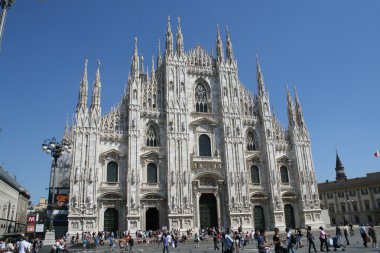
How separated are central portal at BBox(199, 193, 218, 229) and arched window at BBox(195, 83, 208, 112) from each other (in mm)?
Answer: 10444

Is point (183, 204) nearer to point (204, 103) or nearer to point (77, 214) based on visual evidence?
point (77, 214)

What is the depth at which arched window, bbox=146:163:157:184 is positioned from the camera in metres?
35.0

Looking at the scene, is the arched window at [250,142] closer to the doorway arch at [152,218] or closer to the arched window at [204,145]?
the arched window at [204,145]

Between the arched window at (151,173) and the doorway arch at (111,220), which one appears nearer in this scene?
the doorway arch at (111,220)

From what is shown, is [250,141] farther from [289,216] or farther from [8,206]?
[8,206]

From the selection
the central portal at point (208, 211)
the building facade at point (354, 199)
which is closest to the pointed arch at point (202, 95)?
the central portal at point (208, 211)

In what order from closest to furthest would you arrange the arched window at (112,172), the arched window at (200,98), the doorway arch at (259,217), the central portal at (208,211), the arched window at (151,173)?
the arched window at (112,172) → the arched window at (151,173) → the central portal at (208,211) → the doorway arch at (259,217) → the arched window at (200,98)

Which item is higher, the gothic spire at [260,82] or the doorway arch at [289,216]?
the gothic spire at [260,82]

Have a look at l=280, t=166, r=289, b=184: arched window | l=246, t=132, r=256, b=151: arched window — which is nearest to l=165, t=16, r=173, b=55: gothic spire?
l=246, t=132, r=256, b=151: arched window

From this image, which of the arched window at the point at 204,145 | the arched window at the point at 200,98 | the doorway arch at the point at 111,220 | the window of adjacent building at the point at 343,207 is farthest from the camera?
the window of adjacent building at the point at 343,207

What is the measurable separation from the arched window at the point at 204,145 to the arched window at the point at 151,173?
5.82 m

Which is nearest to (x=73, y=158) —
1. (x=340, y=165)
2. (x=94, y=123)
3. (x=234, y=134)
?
(x=94, y=123)

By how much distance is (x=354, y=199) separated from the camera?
64438 millimetres

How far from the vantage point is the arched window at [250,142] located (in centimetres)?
4062
